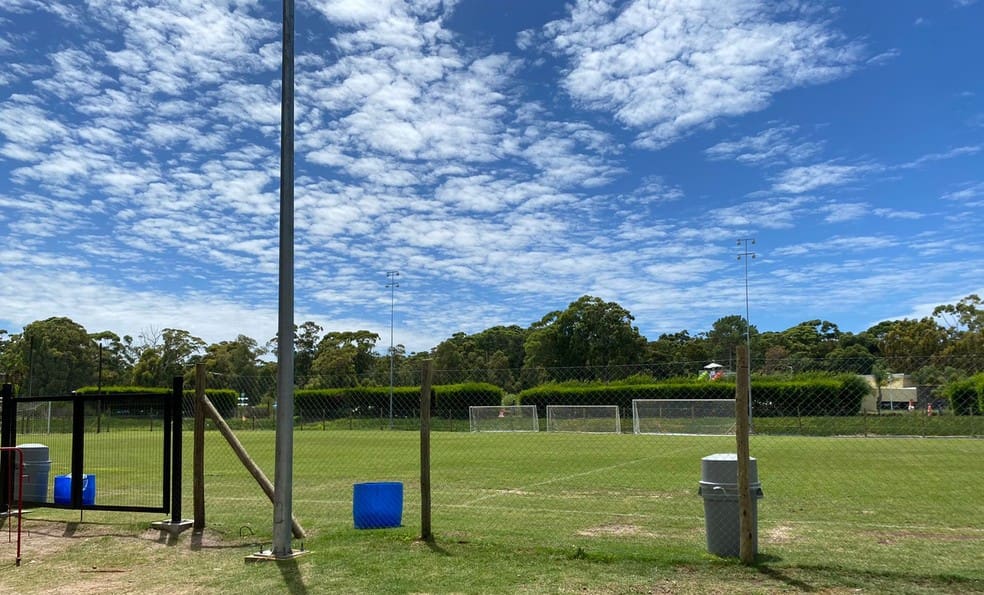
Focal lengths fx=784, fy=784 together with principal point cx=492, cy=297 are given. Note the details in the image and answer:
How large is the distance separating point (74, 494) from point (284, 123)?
21.0 ft

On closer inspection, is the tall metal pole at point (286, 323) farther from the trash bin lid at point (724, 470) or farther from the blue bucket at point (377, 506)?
the trash bin lid at point (724, 470)

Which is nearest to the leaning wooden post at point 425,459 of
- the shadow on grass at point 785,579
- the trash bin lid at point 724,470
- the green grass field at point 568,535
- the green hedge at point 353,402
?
the green grass field at point 568,535

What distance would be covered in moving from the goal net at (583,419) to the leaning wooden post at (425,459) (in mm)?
30769

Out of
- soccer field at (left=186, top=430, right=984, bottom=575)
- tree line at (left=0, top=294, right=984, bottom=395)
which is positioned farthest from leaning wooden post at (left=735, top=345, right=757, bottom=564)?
tree line at (left=0, top=294, right=984, bottom=395)

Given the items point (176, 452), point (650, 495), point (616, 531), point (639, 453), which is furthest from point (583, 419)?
point (176, 452)

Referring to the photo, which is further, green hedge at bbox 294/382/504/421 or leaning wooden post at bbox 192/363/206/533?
green hedge at bbox 294/382/504/421

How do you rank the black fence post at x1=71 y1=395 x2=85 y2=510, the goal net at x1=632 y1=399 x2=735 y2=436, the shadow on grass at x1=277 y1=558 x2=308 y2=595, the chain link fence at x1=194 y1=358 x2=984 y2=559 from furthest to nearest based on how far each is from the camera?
the goal net at x1=632 y1=399 x2=735 y2=436, the chain link fence at x1=194 y1=358 x2=984 y2=559, the black fence post at x1=71 y1=395 x2=85 y2=510, the shadow on grass at x1=277 y1=558 x2=308 y2=595

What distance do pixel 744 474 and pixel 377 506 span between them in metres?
4.68

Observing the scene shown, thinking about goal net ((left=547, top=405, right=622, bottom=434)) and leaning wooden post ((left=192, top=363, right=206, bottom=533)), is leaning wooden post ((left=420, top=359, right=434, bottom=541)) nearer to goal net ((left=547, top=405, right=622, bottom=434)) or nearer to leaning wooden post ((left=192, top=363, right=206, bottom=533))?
leaning wooden post ((left=192, top=363, right=206, bottom=533))

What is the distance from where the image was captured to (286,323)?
343 inches

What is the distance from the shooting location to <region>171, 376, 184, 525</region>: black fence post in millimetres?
10273

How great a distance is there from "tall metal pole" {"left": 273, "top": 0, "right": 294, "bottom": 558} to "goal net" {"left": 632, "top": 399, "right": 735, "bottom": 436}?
101ft

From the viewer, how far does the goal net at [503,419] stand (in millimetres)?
46497

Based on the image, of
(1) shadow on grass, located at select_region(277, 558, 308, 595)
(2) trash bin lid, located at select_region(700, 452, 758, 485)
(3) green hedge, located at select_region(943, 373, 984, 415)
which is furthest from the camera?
(3) green hedge, located at select_region(943, 373, 984, 415)
